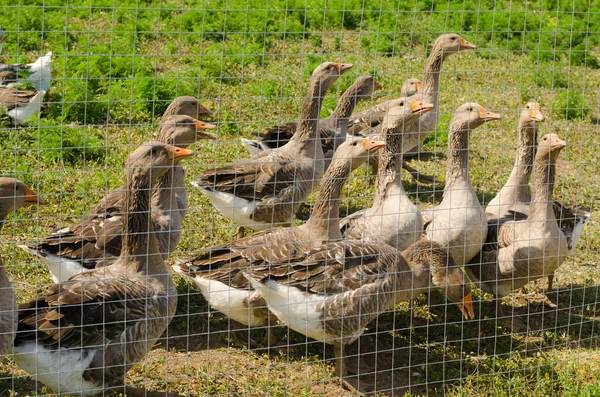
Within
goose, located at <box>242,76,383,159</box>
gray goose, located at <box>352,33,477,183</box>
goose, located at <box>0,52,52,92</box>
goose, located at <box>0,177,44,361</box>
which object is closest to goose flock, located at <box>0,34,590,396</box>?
goose, located at <box>0,177,44,361</box>

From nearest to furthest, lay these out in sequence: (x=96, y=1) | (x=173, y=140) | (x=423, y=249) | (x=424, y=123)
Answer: (x=423, y=249)
(x=173, y=140)
(x=424, y=123)
(x=96, y=1)

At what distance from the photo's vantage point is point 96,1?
14234mm

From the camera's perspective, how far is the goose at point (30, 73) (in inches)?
431

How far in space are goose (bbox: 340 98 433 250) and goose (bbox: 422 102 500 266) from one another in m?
0.24

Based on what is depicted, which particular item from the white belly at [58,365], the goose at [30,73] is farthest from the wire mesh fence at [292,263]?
the goose at [30,73]

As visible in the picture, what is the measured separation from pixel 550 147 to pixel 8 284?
15.5 ft

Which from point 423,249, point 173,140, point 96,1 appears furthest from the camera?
point 96,1

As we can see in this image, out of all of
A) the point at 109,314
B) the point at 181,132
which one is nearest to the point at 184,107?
the point at 181,132

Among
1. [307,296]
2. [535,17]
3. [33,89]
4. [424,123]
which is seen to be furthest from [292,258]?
[535,17]

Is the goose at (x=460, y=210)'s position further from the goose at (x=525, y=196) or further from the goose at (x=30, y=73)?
the goose at (x=30, y=73)

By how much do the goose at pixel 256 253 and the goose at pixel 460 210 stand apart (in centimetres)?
98

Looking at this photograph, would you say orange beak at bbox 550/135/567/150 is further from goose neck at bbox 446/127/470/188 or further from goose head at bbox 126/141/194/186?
goose head at bbox 126/141/194/186

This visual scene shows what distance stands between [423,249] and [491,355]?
3.48ft

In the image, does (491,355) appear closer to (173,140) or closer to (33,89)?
(173,140)
